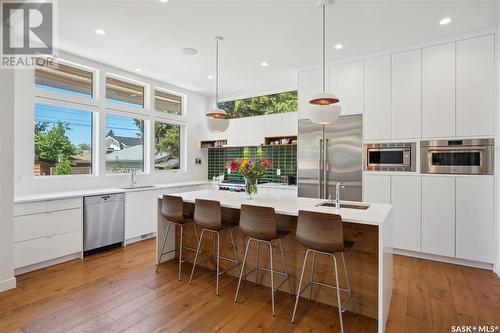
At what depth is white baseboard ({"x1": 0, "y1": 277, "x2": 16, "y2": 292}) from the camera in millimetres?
2785

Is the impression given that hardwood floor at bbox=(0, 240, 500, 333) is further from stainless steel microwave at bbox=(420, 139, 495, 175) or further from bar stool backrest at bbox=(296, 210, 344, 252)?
stainless steel microwave at bbox=(420, 139, 495, 175)

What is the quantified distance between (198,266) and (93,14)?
3264 mm

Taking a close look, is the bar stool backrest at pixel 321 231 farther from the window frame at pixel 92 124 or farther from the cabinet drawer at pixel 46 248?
the window frame at pixel 92 124

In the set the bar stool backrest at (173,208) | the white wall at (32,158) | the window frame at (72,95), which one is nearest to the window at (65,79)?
the window frame at (72,95)

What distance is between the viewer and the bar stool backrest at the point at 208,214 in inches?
111

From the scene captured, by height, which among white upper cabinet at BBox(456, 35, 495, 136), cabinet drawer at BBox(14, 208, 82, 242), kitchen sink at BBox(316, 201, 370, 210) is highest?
white upper cabinet at BBox(456, 35, 495, 136)

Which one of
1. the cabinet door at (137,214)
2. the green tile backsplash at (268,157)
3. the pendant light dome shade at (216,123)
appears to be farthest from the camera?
the green tile backsplash at (268,157)

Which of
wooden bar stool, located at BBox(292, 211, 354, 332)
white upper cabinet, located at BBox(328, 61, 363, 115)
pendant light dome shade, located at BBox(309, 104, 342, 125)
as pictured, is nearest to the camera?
wooden bar stool, located at BBox(292, 211, 354, 332)

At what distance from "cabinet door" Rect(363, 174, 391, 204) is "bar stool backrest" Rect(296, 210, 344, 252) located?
91.4 inches

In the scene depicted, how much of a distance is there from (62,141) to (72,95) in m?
0.74

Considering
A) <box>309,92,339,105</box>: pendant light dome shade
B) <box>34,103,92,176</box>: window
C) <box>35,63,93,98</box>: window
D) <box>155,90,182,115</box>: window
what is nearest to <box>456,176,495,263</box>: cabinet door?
<box>309,92,339,105</box>: pendant light dome shade

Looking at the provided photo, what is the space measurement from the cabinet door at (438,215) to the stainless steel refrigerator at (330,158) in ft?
2.94

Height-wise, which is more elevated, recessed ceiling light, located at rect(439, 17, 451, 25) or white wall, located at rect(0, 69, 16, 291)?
recessed ceiling light, located at rect(439, 17, 451, 25)

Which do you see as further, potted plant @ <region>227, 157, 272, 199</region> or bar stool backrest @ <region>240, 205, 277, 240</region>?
potted plant @ <region>227, 157, 272, 199</region>
